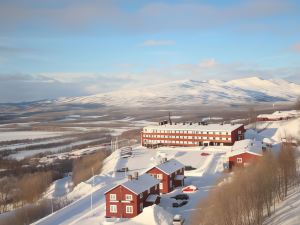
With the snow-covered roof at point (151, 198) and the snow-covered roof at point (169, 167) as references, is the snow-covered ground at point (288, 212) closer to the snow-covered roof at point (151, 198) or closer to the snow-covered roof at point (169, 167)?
the snow-covered roof at point (151, 198)

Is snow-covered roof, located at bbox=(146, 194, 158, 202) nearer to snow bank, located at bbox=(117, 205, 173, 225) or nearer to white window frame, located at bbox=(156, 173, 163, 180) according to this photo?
snow bank, located at bbox=(117, 205, 173, 225)

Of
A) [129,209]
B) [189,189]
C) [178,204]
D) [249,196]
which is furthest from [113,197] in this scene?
[249,196]

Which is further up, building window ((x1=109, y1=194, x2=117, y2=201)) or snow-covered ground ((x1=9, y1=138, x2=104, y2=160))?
building window ((x1=109, y1=194, x2=117, y2=201))

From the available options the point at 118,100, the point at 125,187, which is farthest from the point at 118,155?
the point at 118,100

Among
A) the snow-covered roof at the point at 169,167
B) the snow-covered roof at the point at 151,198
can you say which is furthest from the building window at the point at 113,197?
the snow-covered roof at the point at 169,167

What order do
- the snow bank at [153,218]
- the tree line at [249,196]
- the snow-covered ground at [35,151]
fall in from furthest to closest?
the snow-covered ground at [35,151] → the snow bank at [153,218] → the tree line at [249,196]

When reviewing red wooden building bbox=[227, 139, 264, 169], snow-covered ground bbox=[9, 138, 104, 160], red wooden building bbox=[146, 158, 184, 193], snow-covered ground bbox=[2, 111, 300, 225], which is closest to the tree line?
snow-covered ground bbox=[2, 111, 300, 225]

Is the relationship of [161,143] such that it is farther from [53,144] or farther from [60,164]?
[53,144]
